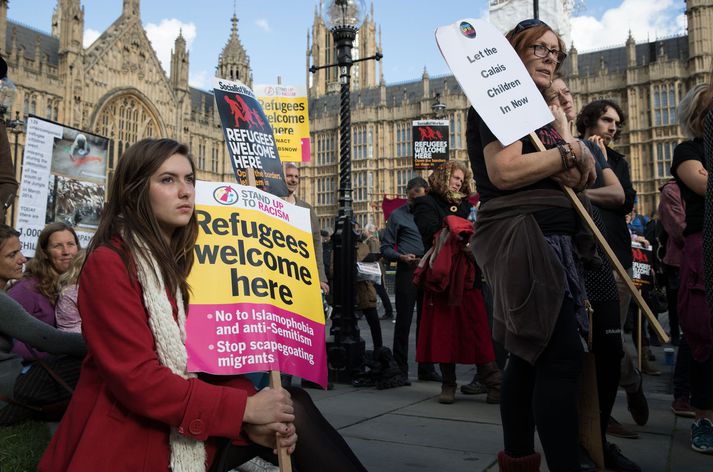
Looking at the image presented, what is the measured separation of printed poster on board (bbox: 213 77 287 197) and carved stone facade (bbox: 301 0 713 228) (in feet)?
91.8

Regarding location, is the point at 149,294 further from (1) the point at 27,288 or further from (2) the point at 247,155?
(2) the point at 247,155

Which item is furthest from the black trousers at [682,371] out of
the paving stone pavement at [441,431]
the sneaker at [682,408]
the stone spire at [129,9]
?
the stone spire at [129,9]

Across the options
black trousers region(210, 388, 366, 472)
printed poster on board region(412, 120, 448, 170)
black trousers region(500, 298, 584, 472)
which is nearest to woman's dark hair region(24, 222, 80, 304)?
black trousers region(210, 388, 366, 472)

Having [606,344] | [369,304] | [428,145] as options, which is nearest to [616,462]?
[606,344]

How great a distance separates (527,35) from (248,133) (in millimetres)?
2416

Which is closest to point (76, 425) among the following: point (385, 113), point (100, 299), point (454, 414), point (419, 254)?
point (100, 299)

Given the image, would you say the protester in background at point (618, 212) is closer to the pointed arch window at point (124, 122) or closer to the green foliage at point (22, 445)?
the green foliage at point (22, 445)

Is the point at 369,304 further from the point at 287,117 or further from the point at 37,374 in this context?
the point at 37,374

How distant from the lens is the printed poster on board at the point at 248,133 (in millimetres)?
4145

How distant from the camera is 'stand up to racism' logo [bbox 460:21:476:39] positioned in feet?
7.23

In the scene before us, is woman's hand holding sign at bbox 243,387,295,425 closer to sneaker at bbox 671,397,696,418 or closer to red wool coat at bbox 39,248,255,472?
red wool coat at bbox 39,248,255,472

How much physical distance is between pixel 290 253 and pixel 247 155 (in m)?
2.50

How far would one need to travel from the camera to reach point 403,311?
17.9 feet

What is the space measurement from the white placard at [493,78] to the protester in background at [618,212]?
3.98 ft
